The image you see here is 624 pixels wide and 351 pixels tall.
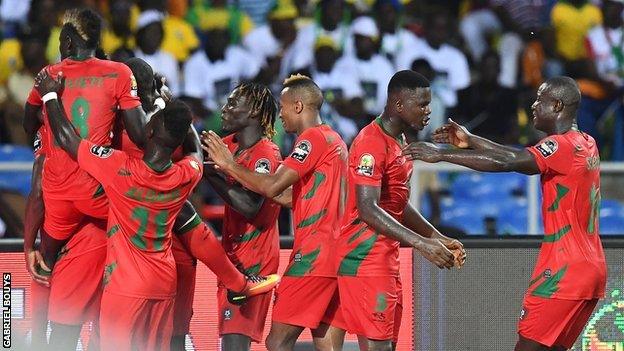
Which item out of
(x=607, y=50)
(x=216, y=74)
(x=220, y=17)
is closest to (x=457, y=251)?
(x=216, y=74)

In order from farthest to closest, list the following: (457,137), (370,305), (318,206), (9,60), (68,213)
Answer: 1. (9,60)
2. (318,206)
3. (457,137)
4. (68,213)
5. (370,305)

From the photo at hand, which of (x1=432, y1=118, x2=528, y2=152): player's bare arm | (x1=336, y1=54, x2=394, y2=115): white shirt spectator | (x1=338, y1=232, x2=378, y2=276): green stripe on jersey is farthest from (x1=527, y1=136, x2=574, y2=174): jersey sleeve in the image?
(x1=336, y1=54, x2=394, y2=115): white shirt spectator

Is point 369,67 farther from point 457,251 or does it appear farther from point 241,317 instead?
point 457,251

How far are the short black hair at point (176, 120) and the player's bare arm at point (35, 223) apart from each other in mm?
959

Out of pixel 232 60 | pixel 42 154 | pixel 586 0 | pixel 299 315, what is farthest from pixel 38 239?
pixel 586 0

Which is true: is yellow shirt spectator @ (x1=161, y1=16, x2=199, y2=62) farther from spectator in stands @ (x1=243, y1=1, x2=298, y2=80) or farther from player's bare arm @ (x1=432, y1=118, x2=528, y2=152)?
player's bare arm @ (x1=432, y1=118, x2=528, y2=152)

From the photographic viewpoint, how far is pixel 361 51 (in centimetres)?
1268

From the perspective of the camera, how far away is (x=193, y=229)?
7996 mm

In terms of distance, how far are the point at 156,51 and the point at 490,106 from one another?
3.33 m

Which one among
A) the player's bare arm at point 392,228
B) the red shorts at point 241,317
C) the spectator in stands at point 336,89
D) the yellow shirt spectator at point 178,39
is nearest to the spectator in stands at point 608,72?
the spectator in stands at point 336,89

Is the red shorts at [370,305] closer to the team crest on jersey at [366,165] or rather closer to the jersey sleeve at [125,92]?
the team crest on jersey at [366,165]

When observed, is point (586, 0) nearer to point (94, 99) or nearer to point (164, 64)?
point (164, 64)

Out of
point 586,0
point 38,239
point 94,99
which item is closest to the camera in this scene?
point 94,99

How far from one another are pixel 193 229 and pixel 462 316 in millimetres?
2013
